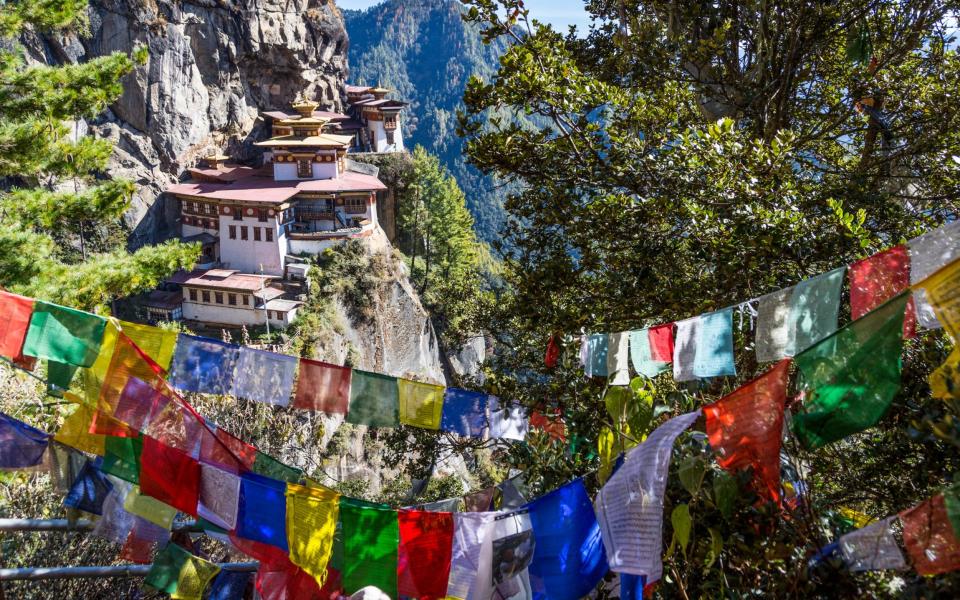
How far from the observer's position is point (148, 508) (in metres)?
4.92

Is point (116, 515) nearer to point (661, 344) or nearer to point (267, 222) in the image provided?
point (661, 344)

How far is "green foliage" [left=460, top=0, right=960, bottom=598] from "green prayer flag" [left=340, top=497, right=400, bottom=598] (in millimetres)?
1264

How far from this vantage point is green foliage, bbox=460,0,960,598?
426 cm

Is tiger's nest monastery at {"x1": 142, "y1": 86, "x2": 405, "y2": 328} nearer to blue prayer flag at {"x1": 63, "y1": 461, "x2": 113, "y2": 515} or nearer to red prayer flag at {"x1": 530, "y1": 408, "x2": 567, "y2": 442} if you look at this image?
red prayer flag at {"x1": 530, "y1": 408, "x2": 567, "y2": 442}

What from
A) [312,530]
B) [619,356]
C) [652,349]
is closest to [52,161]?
[312,530]

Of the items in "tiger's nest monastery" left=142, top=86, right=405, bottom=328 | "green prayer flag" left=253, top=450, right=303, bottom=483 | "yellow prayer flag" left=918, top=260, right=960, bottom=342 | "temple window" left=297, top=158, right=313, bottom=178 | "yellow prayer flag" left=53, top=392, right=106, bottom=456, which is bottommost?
"green prayer flag" left=253, top=450, right=303, bottom=483

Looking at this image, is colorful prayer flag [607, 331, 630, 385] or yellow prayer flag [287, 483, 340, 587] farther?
colorful prayer flag [607, 331, 630, 385]

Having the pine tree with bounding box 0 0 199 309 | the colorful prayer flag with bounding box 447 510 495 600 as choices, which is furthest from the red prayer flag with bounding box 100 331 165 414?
the pine tree with bounding box 0 0 199 309

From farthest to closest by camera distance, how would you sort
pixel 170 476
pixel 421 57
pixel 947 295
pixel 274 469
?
pixel 421 57, pixel 274 469, pixel 170 476, pixel 947 295

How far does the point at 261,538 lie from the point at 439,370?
1279 inches

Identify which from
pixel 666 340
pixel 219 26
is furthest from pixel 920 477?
pixel 219 26

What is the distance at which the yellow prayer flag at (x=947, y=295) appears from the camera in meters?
2.42

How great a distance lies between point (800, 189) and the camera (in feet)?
19.3

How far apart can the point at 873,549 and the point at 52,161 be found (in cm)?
1203
